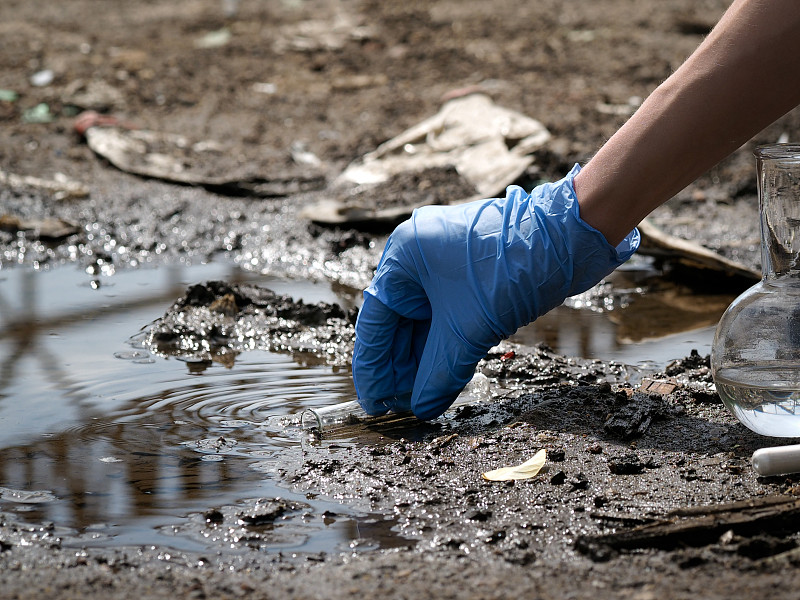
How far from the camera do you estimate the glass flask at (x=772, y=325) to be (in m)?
2.15

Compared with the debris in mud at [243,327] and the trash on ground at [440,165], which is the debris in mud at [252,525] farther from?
the trash on ground at [440,165]

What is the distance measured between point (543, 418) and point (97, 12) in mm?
9515

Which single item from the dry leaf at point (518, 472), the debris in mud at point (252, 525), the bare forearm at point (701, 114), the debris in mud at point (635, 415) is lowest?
the debris in mud at point (252, 525)

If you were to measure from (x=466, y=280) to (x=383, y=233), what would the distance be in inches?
87.5

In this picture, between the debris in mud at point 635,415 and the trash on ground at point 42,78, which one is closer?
the debris in mud at point 635,415

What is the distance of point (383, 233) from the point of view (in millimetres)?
4660

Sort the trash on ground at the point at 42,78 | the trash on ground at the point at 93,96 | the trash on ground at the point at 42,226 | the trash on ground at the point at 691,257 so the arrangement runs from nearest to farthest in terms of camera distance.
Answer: the trash on ground at the point at 691,257 < the trash on ground at the point at 42,226 < the trash on ground at the point at 93,96 < the trash on ground at the point at 42,78

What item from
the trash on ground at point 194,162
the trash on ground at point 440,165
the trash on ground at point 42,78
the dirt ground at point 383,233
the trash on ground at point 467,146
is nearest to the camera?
the dirt ground at point 383,233

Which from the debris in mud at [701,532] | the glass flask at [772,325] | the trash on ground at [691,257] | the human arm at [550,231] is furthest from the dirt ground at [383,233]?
the trash on ground at [691,257]

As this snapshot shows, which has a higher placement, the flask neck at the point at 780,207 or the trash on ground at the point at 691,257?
the flask neck at the point at 780,207

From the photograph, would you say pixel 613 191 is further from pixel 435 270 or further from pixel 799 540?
pixel 799 540

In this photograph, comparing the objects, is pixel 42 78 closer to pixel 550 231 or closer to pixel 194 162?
pixel 194 162

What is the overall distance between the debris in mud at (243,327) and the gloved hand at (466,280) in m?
0.53

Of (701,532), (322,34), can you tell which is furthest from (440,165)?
(322,34)
